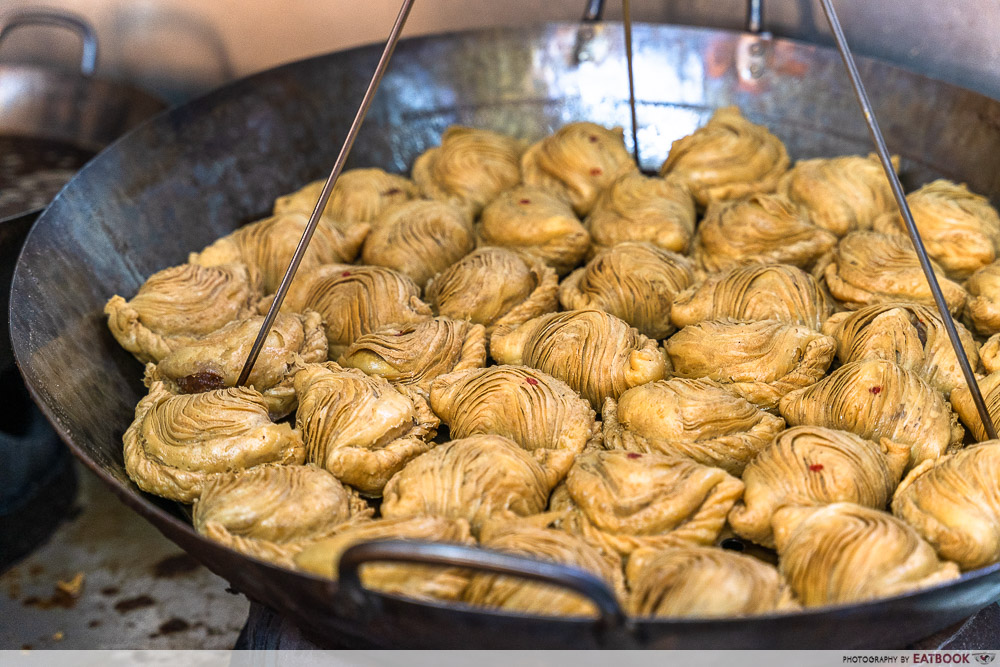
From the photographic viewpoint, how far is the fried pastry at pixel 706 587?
1.60m

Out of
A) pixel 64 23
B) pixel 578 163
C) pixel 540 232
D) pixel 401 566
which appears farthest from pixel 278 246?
pixel 64 23

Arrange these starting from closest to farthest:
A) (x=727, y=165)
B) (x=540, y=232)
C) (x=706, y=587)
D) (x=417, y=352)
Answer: (x=706, y=587)
(x=417, y=352)
(x=540, y=232)
(x=727, y=165)

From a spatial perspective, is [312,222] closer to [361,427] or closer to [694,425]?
[361,427]

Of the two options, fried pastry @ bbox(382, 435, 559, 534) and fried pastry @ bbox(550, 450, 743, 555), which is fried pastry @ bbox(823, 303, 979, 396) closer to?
fried pastry @ bbox(550, 450, 743, 555)

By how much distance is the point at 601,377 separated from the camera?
2.32 meters

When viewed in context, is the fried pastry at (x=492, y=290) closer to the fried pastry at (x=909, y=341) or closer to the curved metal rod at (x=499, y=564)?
the fried pastry at (x=909, y=341)

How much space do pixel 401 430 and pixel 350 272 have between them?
756 mm

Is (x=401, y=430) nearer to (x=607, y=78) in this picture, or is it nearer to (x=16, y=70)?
(x=607, y=78)

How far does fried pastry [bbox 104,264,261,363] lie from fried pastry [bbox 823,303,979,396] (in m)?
1.87

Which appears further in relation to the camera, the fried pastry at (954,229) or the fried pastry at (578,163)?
the fried pastry at (578,163)

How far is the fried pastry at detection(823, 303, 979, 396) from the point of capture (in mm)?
2307

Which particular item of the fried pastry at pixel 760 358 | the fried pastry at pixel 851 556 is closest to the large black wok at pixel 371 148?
the fried pastry at pixel 851 556

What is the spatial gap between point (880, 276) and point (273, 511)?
6.30 feet

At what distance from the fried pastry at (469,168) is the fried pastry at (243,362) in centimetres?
97
